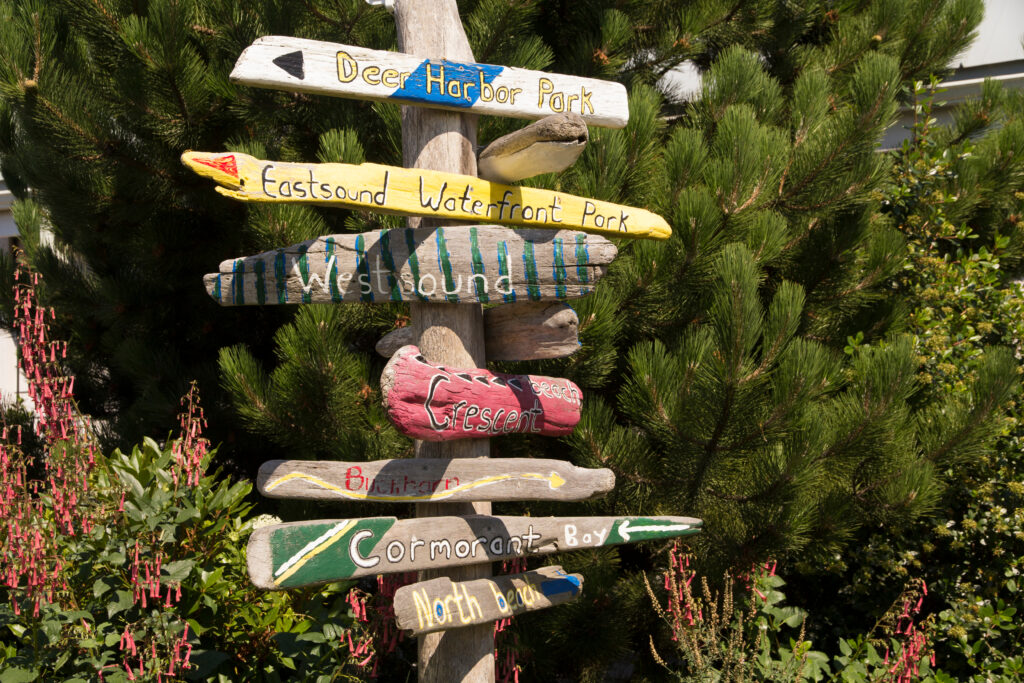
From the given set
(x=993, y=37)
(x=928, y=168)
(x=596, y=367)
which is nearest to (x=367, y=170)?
(x=596, y=367)

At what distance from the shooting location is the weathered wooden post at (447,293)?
7.48 feet

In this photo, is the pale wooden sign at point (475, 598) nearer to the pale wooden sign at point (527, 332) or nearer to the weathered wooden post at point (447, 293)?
the weathered wooden post at point (447, 293)

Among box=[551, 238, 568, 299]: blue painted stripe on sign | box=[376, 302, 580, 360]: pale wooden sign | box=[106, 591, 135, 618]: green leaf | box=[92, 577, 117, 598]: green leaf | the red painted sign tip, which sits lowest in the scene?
box=[106, 591, 135, 618]: green leaf

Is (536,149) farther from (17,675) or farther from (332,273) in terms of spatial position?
(17,675)

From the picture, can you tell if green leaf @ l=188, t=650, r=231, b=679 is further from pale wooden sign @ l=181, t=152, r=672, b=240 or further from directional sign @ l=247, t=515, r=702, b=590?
pale wooden sign @ l=181, t=152, r=672, b=240

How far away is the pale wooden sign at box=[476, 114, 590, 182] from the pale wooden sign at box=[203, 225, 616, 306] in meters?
0.17

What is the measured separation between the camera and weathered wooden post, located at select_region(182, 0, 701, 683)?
7.48 ft

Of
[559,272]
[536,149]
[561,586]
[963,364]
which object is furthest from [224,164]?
[963,364]

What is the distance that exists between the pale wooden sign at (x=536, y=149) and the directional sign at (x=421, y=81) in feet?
0.54

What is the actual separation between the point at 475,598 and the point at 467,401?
540 mm

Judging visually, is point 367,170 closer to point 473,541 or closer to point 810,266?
point 473,541

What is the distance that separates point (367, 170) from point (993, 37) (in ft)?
17.2

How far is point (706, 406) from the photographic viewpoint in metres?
3.03

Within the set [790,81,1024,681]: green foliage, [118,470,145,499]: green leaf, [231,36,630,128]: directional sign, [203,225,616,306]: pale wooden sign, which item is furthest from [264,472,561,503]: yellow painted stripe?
[790,81,1024,681]: green foliage
